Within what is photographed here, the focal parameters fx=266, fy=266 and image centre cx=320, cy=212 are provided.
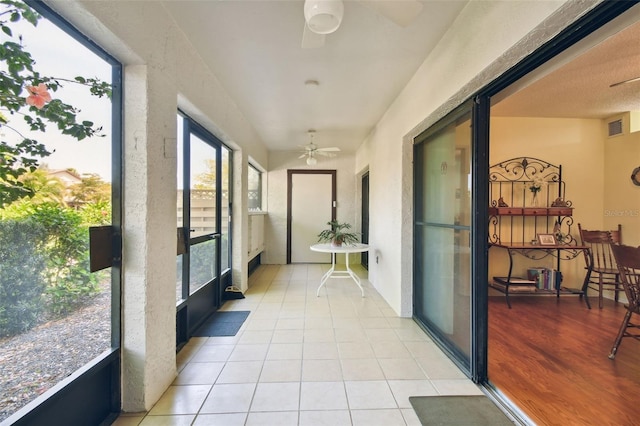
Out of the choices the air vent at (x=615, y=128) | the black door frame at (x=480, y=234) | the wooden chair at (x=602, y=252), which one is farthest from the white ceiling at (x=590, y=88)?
the wooden chair at (x=602, y=252)

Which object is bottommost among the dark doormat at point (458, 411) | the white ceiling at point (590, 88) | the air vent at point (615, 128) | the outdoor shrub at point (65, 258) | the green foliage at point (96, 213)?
the dark doormat at point (458, 411)

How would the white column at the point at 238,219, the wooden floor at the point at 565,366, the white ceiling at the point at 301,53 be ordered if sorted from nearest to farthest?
1. the wooden floor at the point at 565,366
2. the white ceiling at the point at 301,53
3. the white column at the point at 238,219

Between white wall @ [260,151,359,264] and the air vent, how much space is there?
385 cm

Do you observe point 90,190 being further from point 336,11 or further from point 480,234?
point 480,234

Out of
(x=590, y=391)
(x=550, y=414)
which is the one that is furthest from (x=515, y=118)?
(x=550, y=414)

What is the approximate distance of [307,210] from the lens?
5.81 m

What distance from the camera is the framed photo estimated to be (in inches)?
133

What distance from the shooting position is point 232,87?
2.74 m

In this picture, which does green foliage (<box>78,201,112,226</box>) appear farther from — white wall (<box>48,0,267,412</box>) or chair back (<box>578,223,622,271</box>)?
chair back (<box>578,223,622,271</box>)

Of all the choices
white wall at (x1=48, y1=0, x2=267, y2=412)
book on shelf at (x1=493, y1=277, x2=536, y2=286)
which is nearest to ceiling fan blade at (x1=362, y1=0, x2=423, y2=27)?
white wall at (x1=48, y1=0, x2=267, y2=412)

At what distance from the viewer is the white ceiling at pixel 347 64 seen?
1689mm

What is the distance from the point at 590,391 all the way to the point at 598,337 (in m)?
1.05

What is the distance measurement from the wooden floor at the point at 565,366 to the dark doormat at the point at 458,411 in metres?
0.18

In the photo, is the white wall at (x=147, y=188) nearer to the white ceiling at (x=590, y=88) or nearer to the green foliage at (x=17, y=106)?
the green foliage at (x=17, y=106)
